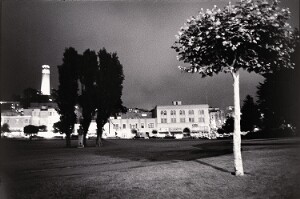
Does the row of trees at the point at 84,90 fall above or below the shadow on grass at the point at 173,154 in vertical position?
above

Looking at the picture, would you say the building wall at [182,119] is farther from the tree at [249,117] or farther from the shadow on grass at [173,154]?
the shadow on grass at [173,154]

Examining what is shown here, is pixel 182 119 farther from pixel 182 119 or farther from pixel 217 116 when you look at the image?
pixel 217 116

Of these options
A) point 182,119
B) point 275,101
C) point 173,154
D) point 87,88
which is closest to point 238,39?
point 173,154

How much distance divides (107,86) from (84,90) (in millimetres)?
3495

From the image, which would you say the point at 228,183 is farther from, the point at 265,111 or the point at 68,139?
the point at 265,111

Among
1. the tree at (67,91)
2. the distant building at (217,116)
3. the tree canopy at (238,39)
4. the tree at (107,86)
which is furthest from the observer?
the distant building at (217,116)

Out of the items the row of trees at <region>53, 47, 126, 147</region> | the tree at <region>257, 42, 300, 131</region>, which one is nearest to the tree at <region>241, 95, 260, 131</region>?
the tree at <region>257, 42, 300, 131</region>

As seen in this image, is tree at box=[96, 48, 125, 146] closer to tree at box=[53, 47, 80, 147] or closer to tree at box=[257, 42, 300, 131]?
tree at box=[53, 47, 80, 147]

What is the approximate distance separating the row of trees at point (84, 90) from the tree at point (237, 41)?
28696 millimetres

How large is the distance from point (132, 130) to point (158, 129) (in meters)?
10.9

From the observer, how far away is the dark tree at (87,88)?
38750 millimetres

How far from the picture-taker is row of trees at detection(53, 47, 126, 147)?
38438mm

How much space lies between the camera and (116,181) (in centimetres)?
1098

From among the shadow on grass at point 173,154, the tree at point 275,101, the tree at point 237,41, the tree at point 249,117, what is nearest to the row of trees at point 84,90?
the shadow on grass at point 173,154
